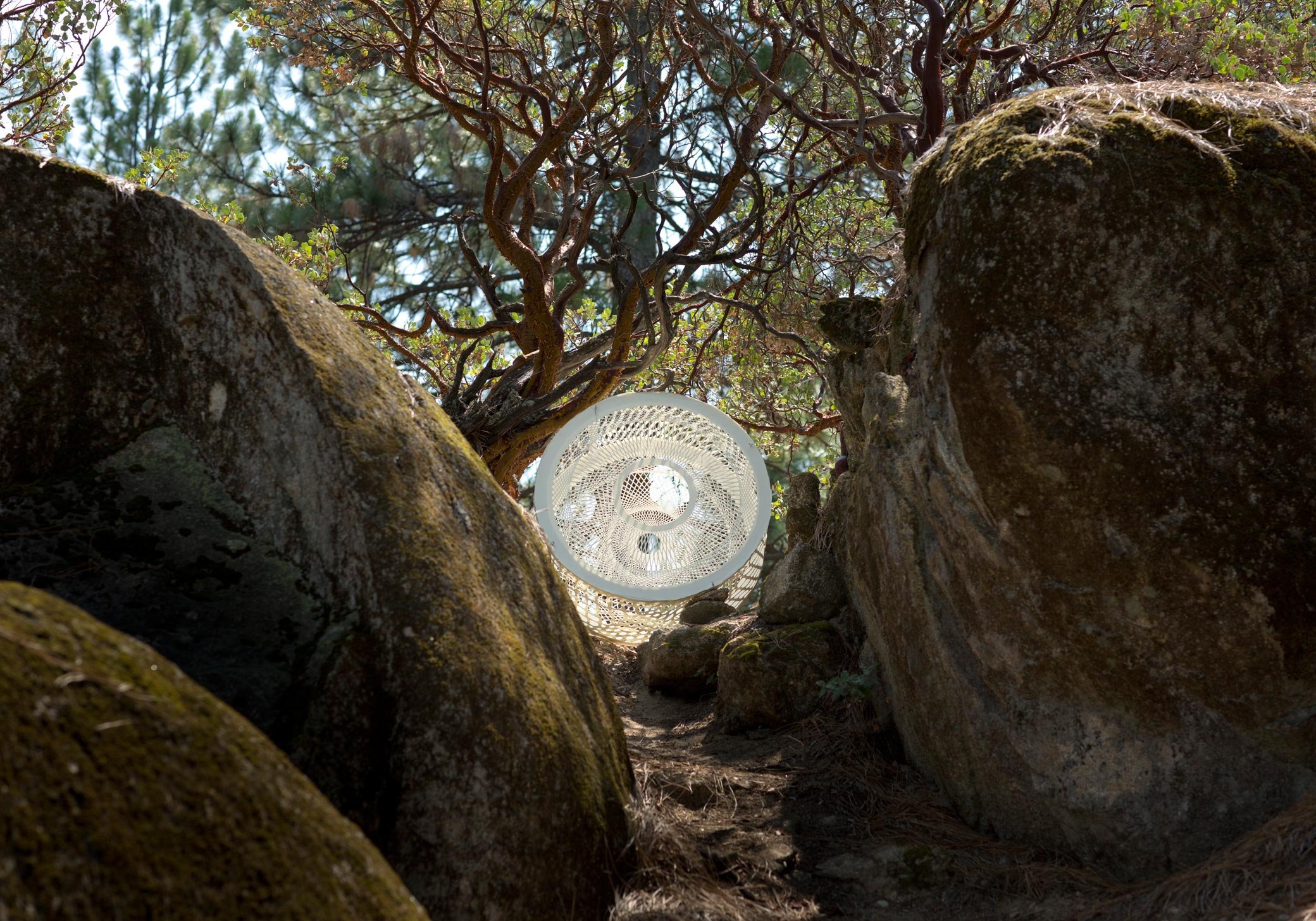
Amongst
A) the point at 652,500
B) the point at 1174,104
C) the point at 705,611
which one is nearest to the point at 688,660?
the point at 652,500

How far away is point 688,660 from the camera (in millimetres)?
5039

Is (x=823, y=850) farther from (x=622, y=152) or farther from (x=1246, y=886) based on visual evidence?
(x=622, y=152)

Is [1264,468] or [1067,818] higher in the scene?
[1264,468]

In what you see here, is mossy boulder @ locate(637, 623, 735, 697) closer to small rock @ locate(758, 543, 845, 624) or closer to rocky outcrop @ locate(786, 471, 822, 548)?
small rock @ locate(758, 543, 845, 624)

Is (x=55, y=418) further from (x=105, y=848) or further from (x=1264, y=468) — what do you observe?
(x=1264, y=468)

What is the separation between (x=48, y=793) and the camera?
105 cm

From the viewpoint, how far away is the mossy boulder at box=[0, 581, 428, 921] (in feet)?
3.38

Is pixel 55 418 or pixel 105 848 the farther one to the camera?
pixel 55 418

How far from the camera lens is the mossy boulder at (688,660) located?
16.4 feet

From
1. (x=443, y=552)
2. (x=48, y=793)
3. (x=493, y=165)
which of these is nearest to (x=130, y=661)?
(x=48, y=793)

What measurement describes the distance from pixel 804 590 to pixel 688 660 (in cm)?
78

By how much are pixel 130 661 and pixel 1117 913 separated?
7.09 ft

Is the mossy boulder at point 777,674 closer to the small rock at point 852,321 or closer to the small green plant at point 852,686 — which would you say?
the small green plant at point 852,686

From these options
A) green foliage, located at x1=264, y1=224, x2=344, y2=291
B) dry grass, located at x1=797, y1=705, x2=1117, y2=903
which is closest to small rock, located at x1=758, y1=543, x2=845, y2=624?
dry grass, located at x1=797, y1=705, x2=1117, y2=903
